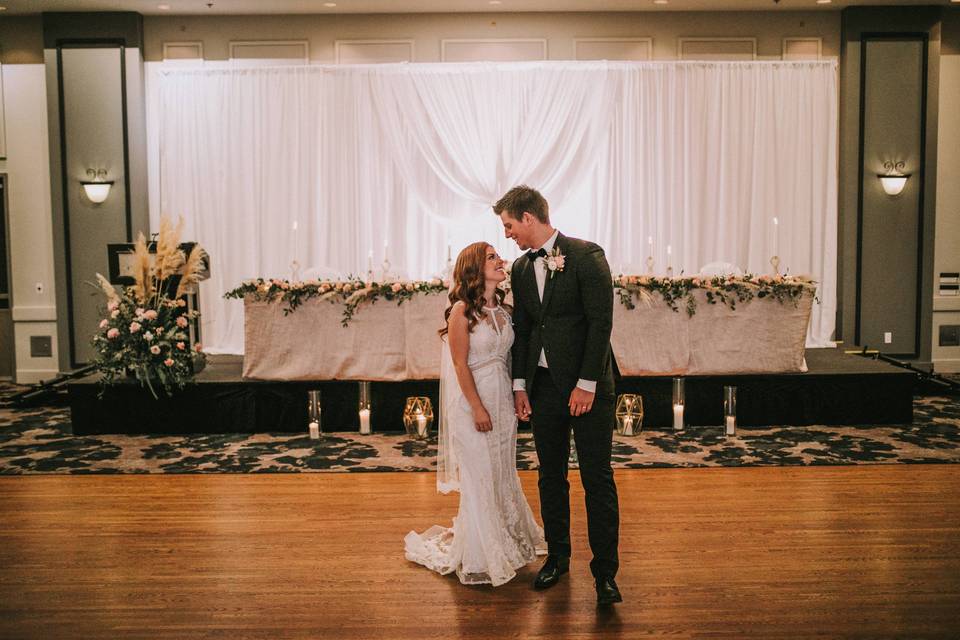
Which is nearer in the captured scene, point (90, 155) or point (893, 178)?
point (893, 178)

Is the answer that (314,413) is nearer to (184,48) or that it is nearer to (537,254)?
(537,254)

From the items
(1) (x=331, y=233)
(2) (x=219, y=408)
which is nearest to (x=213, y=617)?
(2) (x=219, y=408)

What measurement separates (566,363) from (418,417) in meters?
3.00

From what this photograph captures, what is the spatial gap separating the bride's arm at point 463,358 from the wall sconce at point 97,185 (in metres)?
6.89

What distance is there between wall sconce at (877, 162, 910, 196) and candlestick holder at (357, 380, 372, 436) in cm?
619

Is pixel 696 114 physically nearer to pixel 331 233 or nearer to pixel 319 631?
pixel 331 233

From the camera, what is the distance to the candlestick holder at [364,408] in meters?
6.33

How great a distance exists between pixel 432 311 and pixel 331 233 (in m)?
3.46

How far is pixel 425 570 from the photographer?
3.67 m

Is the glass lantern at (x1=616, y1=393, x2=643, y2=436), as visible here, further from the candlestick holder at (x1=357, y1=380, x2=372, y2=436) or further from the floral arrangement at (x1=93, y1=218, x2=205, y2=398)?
the floral arrangement at (x1=93, y1=218, x2=205, y2=398)

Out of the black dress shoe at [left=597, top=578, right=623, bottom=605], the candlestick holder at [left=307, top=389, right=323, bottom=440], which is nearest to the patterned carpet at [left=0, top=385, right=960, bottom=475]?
the candlestick holder at [left=307, top=389, right=323, bottom=440]

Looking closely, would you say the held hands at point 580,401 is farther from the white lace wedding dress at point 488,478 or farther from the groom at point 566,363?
the white lace wedding dress at point 488,478

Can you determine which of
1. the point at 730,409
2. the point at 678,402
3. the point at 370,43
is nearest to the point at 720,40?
the point at 370,43

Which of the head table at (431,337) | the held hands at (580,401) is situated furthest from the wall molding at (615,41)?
the held hands at (580,401)
